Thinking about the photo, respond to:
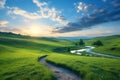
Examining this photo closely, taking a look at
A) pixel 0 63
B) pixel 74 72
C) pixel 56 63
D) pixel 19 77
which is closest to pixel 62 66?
pixel 56 63

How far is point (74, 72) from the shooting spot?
56.2 metres

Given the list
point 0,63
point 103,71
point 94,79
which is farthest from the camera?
point 0,63

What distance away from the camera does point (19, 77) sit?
49.4 m

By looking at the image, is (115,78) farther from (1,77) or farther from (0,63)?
(0,63)

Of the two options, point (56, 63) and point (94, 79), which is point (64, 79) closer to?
point (94, 79)

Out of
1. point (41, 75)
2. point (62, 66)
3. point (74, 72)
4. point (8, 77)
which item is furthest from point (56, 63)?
point (8, 77)

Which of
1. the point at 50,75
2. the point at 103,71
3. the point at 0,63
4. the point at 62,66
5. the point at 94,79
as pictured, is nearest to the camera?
the point at 94,79

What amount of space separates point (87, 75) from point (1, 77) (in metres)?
27.5

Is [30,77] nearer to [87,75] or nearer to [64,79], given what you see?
[64,79]

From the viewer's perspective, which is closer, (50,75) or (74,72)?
(50,75)

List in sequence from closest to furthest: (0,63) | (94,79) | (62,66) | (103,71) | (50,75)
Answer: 1. (94,79)
2. (50,75)
3. (103,71)
4. (62,66)
5. (0,63)

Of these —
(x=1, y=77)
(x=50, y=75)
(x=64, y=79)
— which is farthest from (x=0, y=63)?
(x=64, y=79)

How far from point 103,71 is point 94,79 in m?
9.34

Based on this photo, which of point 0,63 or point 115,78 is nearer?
point 115,78
